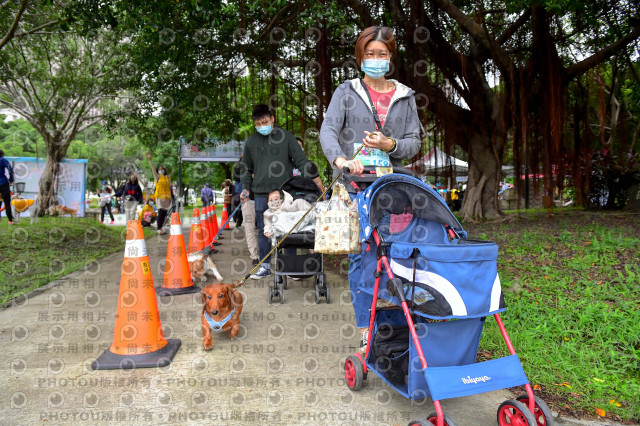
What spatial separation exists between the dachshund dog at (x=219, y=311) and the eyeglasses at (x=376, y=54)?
204cm

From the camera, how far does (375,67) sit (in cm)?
287

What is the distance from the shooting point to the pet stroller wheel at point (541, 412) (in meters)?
1.99


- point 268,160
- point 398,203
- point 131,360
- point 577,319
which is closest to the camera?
point 398,203

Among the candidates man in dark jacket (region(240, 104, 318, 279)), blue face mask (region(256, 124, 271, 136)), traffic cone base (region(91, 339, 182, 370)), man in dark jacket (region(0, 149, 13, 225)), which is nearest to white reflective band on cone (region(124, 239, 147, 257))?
traffic cone base (region(91, 339, 182, 370))

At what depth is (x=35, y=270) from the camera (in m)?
6.59

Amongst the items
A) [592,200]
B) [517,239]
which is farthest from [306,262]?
[592,200]

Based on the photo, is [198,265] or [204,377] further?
[198,265]


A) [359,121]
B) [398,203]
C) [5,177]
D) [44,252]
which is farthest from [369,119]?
[5,177]

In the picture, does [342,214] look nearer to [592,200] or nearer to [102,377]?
[102,377]

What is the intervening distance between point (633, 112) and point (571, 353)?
16.7m

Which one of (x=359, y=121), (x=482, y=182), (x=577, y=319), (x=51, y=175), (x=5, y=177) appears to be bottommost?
(x=577, y=319)

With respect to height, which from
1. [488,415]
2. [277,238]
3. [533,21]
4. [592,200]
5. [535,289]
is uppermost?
[533,21]

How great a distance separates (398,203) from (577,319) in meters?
1.98

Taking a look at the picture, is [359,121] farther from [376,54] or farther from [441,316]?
[441,316]
